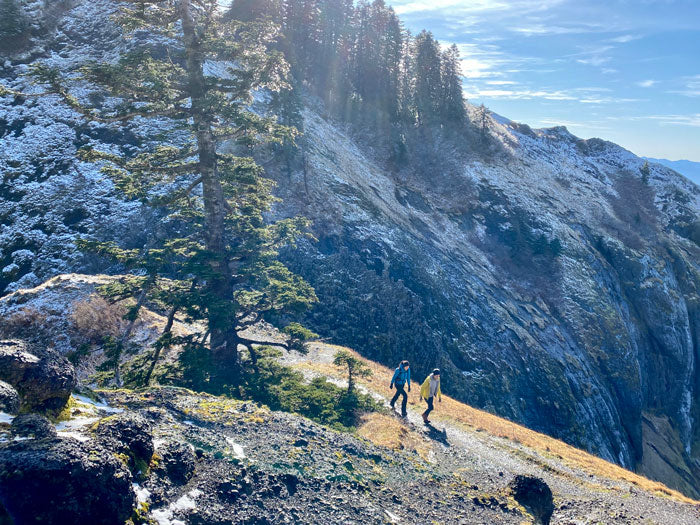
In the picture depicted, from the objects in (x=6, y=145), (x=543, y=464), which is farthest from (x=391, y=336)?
(x=6, y=145)

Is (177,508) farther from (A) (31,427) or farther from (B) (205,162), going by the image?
(B) (205,162)

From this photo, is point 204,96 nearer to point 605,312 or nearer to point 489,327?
point 489,327

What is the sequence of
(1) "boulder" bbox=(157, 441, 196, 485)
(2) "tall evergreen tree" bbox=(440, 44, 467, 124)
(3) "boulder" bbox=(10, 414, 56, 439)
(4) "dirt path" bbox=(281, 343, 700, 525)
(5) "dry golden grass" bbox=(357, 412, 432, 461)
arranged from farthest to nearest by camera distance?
(2) "tall evergreen tree" bbox=(440, 44, 467, 124)
(5) "dry golden grass" bbox=(357, 412, 432, 461)
(4) "dirt path" bbox=(281, 343, 700, 525)
(1) "boulder" bbox=(157, 441, 196, 485)
(3) "boulder" bbox=(10, 414, 56, 439)

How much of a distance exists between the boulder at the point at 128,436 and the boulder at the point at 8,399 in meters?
1.05

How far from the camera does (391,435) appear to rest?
12.5m

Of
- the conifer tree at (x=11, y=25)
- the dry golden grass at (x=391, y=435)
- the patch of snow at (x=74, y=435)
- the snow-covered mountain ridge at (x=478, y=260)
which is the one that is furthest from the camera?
the conifer tree at (x=11, y=25)

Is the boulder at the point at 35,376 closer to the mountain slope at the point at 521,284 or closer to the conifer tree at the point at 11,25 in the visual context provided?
the mountain slope at the point at 521,284

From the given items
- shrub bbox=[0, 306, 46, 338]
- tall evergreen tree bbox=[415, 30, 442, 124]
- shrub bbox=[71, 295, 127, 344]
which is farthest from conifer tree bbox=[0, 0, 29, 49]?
tall evergreen tree bbox=[415, 30, 442, 124]

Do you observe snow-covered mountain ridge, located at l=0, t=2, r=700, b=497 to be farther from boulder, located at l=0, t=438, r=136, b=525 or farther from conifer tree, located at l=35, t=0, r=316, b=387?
boulder, located at l=0, t=438, r=136, b=525

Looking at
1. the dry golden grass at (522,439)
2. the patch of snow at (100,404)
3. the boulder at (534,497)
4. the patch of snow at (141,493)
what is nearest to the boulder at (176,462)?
the patch of snow at (141,493)

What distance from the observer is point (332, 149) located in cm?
4275

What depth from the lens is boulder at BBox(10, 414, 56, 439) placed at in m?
4.91

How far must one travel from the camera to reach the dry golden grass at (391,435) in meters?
11.9

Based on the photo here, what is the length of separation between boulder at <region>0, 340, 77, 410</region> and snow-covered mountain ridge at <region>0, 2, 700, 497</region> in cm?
1105
